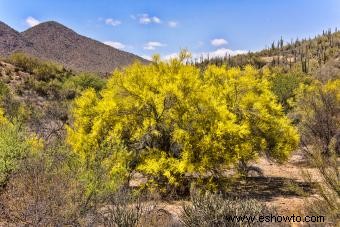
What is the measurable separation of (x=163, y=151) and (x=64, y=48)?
81.9 meters

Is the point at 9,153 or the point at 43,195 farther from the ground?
the point at 9,153

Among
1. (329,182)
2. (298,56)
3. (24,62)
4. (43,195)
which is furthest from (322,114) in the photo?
(298,56)

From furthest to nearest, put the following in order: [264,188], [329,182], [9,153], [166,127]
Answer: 1. [264,188]
2. [166,127]
3. [9,153]
4. [329,182]

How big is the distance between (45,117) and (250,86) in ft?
64.1

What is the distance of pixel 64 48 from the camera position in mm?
94500

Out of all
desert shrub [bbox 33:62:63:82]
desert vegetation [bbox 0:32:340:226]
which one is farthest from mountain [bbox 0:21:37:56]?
desert vegetation [bbox 0:32:340:226]

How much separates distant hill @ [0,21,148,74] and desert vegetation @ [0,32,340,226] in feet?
193

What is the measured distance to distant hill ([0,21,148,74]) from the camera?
84.8 meters

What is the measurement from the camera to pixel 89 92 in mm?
20250

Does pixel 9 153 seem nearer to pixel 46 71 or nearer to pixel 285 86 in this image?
pixel 285 86

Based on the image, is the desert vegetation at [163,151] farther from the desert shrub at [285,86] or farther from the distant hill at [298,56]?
the distant hill at [298,56]

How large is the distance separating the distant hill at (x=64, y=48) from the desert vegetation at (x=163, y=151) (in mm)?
58913

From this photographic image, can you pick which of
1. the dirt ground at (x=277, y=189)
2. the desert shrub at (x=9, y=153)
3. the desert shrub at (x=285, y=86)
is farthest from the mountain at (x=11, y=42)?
the desert shrub at (x=9, y=153)

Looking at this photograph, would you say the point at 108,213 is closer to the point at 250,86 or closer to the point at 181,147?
the point at 181,147
